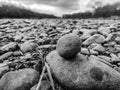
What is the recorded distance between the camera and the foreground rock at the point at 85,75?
2020 mm

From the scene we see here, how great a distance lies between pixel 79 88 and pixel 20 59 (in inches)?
67.5

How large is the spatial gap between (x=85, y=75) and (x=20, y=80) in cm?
101

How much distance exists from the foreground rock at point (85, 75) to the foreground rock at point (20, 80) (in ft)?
1.13

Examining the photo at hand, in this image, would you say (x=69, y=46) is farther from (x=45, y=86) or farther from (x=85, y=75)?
(x=45, y=86)

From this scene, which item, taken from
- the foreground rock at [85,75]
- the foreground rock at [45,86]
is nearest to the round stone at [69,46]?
the foreground rock at [85,75]

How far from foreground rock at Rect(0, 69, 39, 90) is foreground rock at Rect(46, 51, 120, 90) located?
0.35 m

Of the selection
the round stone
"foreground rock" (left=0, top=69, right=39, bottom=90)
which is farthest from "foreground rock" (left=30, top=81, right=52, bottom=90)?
the round stone

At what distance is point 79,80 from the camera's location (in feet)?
6.77

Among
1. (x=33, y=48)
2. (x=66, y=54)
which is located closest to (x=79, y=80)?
(x=66, y=54)

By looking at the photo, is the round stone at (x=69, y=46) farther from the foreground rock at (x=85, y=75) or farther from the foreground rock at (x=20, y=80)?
the foreground rock at (x=20, y=80)

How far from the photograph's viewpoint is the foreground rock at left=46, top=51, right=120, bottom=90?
6.63 feet

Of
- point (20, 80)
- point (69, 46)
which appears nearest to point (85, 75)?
point (69, 46)

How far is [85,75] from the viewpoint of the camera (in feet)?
6.92

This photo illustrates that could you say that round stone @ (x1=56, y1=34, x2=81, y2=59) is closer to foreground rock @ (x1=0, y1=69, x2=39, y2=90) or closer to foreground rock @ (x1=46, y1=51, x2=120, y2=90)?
foreground rock @ (x1=46, y1=51, x2=120, y2=90)
